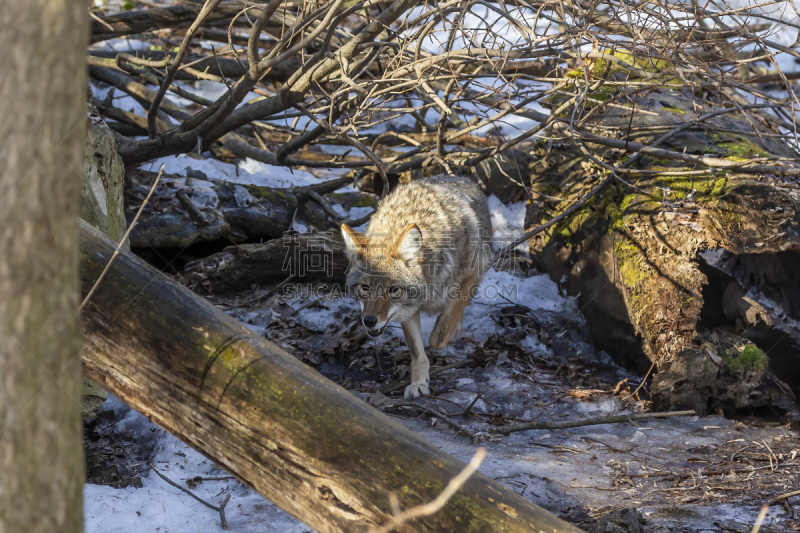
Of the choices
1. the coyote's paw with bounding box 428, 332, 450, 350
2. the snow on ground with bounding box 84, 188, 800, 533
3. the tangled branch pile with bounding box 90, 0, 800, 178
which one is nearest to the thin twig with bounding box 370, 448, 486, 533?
the snow on ground with bounding box 84, 188, 800, 533

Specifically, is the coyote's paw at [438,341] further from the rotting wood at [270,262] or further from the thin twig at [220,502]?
the thin twig at [220,502]

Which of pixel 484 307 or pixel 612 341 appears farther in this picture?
pixel 484 307

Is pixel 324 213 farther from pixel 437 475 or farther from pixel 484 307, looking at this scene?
pixel 437 475

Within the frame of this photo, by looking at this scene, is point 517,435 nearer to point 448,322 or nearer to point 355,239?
point 448,322

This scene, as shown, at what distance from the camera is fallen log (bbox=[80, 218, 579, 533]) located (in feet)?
7.74

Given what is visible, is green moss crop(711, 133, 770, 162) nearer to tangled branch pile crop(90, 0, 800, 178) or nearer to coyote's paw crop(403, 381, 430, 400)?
tangled branch pile crop(90, 0, 800, 178)

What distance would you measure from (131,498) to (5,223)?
9.65 ft

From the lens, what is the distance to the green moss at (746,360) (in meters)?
5.43

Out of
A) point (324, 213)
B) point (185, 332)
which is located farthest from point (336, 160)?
point (185, 332)

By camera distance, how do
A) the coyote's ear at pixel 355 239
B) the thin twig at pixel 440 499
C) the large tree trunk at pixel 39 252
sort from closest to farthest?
the thin twig at pixel 440 499 < the large tree trunk at pixel 39 252 < the coyote's ear at pixel 355 239

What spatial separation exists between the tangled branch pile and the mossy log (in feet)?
1.00

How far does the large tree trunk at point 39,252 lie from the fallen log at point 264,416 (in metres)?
1.06

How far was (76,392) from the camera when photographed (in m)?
1.55

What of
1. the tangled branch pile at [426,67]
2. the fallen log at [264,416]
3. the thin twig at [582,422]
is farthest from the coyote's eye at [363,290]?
the fallen log at [264,416]
